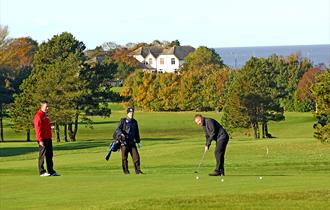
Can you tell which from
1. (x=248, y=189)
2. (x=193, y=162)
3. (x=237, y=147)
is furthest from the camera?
(x=237, y=147)

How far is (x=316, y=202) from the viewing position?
627 inches

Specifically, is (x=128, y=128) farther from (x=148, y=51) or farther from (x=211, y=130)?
(x=148, y=51)

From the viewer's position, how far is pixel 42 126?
21.3 metres

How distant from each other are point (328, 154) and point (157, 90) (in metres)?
68.5

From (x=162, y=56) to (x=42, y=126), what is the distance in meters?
163

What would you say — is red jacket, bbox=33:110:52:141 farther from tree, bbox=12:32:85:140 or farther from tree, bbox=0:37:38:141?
tree, bbox=0:37:38:141

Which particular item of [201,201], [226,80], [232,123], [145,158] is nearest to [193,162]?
[145,158]

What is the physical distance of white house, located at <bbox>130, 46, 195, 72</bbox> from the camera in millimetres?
180000

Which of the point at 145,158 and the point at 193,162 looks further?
the point at 145,158

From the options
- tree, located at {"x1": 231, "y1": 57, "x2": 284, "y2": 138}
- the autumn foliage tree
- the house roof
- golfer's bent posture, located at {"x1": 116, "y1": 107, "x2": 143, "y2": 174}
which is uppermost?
the house roof

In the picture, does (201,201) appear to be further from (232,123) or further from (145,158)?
(232,123)

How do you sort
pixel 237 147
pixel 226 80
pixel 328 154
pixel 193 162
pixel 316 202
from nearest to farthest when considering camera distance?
1. pixel 316 202
2. pixel 193 162
3. pixel 328 154
4. pixel 237 147
5. pixel 226 80

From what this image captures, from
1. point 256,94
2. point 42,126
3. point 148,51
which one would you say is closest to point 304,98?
point 256,94

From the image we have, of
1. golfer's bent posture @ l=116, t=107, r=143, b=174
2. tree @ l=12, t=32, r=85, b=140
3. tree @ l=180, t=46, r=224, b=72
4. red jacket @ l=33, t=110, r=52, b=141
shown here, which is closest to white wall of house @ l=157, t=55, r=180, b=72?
tree @ l=180, t=46, r=224, b=72
